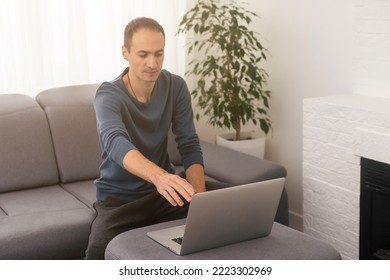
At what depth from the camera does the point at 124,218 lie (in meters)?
2.61

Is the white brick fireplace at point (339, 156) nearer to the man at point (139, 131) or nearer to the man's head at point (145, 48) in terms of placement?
the man at point (139, 131)

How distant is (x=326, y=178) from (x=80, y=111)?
127 cm

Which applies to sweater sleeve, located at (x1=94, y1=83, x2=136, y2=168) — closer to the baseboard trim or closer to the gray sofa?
the gray sofa

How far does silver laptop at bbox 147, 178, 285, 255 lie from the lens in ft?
6.95

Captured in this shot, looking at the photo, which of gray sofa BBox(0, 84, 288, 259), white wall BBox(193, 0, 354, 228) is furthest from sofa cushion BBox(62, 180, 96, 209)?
white wall BBox(193, 0, 354, 228)

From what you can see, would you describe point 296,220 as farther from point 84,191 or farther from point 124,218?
point 124,218

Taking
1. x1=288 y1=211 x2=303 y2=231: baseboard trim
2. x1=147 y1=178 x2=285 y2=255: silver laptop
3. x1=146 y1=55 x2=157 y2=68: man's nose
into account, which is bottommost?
x1=288 y1=211 x2=303 y2=231: baseboard trim

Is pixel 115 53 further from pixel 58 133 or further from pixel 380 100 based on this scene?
pixel 380 100

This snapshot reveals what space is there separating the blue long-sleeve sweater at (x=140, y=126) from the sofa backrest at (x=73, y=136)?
2.30ft

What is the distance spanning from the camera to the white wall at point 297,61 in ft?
11.6

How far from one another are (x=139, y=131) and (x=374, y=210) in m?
1.17

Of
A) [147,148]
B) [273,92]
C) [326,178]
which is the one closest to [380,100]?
[326,178]

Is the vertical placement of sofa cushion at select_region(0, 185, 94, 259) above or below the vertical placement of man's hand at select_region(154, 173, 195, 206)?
below

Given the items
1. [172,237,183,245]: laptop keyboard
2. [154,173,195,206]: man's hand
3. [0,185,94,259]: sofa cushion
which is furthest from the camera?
[0,185,94,259]: sofa cushion
